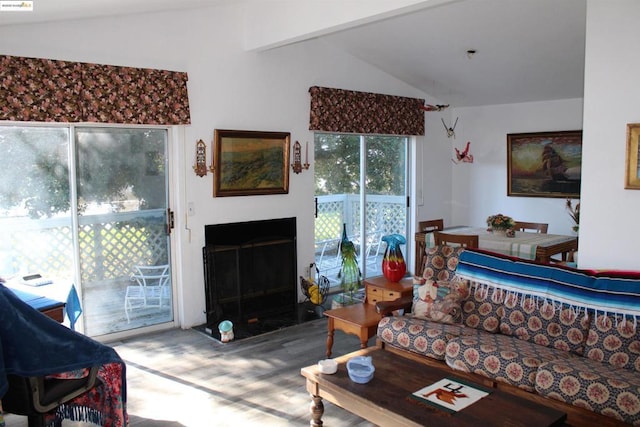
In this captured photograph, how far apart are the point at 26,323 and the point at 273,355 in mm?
2274

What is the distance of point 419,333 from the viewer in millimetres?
3621

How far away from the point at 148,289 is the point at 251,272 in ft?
3.43

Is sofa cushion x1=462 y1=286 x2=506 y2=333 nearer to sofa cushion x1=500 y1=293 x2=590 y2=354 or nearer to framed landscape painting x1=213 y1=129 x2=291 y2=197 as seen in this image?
sofa cushion x1=500 y1=293 x2=590 y2=354

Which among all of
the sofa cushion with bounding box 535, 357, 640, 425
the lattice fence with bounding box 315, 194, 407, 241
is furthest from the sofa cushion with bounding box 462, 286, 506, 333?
the lattice fence with bounding box 315, 194, 407, 241

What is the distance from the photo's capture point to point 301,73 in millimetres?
5965

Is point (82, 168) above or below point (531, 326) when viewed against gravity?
above

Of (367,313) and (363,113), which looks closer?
(367,313)

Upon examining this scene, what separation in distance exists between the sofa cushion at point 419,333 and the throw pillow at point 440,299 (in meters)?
0.07

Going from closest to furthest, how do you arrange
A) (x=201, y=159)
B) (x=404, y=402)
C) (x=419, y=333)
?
(x=404, y=402) → (x=419, y=333) → (x=201, y=159)

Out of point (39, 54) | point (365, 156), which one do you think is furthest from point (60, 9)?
point (365, 156)

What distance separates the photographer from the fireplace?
534cm

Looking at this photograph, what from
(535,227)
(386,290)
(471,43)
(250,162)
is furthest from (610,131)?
(250,162)

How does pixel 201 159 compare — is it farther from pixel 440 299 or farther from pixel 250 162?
pixel 440 299

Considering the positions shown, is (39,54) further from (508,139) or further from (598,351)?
(508,139)
